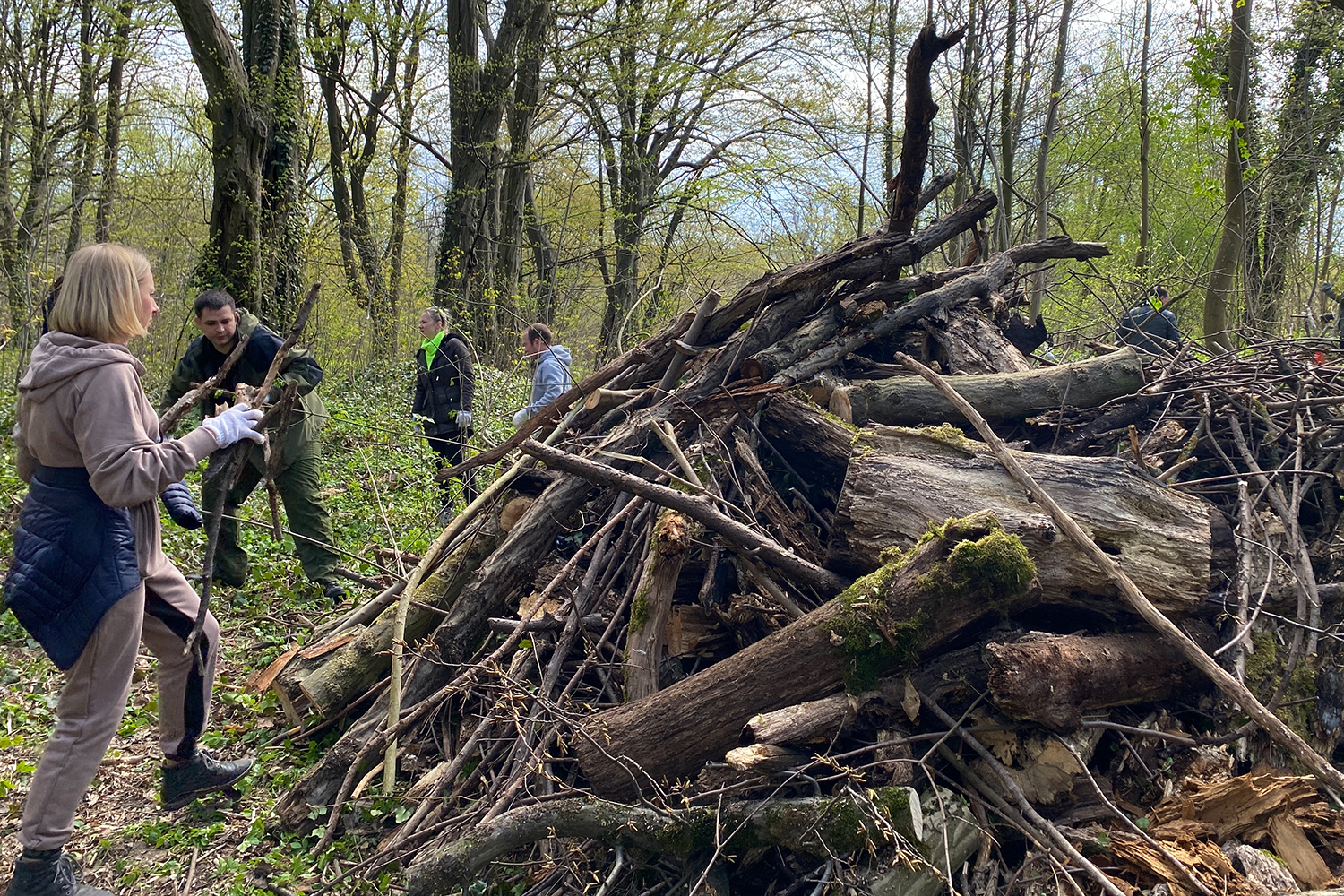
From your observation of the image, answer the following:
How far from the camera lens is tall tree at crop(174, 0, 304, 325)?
9.05 meters

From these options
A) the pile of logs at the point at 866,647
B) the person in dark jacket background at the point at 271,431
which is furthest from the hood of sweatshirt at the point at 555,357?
the pile of logs at the point at 866,647

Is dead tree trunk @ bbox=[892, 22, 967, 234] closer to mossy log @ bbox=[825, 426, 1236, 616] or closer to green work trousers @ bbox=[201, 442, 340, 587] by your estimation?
mossy log @ bbox=[825, 426, 1236, 616]

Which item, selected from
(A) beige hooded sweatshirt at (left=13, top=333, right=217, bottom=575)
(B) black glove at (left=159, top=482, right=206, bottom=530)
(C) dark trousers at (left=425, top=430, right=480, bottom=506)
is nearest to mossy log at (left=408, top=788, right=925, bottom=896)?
(A) beige hooded sweatshirt at (left=13, top=333, right=217, bottom=575)

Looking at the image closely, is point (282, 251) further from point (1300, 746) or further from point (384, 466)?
point (1300, 746)

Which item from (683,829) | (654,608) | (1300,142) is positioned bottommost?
(683,829)

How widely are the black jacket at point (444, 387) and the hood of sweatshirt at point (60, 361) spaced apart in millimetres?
4741

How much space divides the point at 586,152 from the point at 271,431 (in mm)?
12916

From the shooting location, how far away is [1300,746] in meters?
2.31

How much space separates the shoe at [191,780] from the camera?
3211mm

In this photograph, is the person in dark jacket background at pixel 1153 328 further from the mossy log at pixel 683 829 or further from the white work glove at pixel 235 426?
the white work glove at pixel 235 426

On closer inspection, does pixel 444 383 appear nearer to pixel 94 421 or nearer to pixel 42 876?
pixel 94 421

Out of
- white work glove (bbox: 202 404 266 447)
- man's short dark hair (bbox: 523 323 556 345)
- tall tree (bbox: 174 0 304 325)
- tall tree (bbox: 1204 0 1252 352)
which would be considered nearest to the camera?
white work glove (bbox: 202 404 266 447)

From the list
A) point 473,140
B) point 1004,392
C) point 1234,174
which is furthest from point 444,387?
point 1234,174

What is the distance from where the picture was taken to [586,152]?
1614 cm
